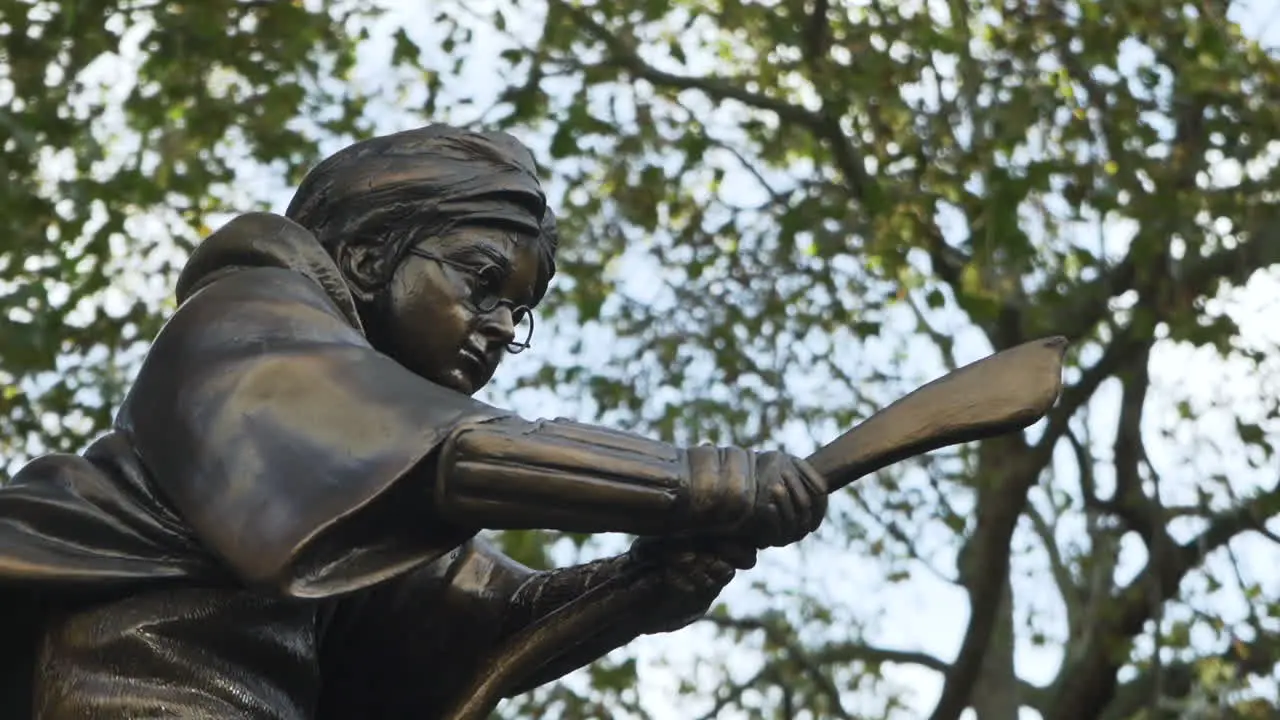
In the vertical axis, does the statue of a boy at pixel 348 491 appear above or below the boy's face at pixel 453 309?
below

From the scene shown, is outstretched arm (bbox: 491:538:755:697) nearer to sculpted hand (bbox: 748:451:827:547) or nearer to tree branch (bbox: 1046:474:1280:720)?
sculpted hand (bbox: 748:451:827:547)

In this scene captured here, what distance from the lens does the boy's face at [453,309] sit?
3.28 metres

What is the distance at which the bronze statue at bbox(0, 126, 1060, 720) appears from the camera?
2844mm

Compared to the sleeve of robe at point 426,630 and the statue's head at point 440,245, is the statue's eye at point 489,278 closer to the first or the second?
the statue's head at point 440,245

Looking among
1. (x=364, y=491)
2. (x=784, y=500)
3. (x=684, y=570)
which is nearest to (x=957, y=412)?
(x=784, y=500)

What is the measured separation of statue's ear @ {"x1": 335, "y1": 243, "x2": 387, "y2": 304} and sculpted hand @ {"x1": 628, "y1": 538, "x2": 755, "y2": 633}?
0.51 metres

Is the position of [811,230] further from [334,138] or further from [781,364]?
[334,138]

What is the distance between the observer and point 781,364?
12.0m

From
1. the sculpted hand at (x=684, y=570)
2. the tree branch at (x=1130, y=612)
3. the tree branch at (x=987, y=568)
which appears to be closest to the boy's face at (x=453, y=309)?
the sculpted hand at (x=684, y=570)

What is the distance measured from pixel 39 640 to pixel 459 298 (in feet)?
2.24

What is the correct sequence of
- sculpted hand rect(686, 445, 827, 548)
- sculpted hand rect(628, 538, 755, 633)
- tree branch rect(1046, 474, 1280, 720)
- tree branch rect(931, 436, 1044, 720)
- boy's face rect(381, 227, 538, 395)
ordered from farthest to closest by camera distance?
1. tree branch rect(1046, 474, 1280, 720)
2. tree branch rect(931, 436, 1044, 720)
3. boy's face rect(381, 227, 538, 395)
4. sculpted hand rect(628, 538, 755, 633)
5. sculpted hand rect(686, 445, 827, 548)

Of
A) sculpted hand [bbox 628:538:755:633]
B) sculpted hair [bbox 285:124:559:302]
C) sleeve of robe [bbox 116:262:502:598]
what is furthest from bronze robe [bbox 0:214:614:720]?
sculpted hand [bbox 628:538:755:633]

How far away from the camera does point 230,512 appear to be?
113 inches

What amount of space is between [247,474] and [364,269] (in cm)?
51
